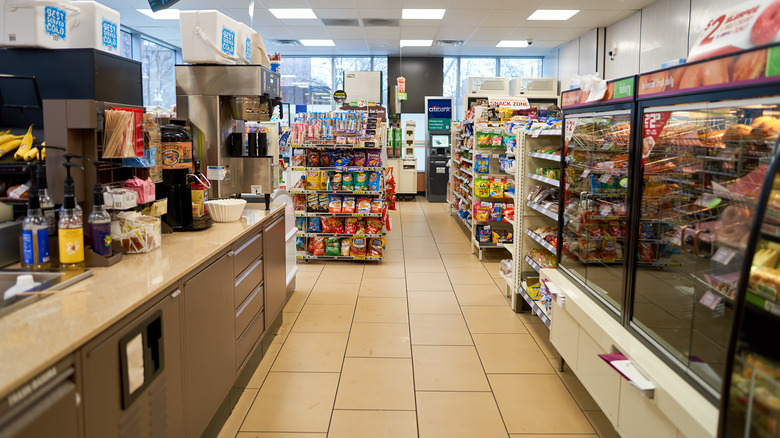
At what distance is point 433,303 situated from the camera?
5.03 m

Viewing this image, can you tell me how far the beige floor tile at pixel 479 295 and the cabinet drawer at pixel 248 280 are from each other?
216 cm

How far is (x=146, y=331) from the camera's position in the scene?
1.86 metres

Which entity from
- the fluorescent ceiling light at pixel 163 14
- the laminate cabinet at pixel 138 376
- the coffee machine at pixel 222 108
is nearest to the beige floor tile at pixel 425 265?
the coffee machine at pixel 222 108

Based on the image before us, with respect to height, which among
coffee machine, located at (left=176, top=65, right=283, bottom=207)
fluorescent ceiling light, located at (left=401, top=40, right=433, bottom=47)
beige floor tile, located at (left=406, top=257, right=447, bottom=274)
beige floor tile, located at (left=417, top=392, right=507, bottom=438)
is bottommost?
beige floor tile, located at (left=417, top=392, right=507, bottom=438)

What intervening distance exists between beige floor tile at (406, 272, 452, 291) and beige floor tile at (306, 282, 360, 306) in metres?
0.59

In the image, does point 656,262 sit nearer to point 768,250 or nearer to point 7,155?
point 768,250

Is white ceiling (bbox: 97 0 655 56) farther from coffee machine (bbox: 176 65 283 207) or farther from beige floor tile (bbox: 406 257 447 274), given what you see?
coffee machine (bbox: 176 65 283 207)

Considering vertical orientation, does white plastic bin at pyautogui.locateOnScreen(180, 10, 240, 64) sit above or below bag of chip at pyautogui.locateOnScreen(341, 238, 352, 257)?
above

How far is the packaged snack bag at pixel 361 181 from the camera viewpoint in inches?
250

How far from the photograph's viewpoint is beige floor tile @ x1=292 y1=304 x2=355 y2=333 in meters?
4.30

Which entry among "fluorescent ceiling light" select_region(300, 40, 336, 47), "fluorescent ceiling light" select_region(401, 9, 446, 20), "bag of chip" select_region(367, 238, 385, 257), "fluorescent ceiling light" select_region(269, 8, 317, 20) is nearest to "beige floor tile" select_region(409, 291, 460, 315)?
"bag of chip" select_region(367, 238, 385, 257)

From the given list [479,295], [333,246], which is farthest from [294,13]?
[479,295]

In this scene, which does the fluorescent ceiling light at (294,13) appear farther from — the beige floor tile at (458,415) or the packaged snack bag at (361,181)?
the beige floor tile at (458,415)

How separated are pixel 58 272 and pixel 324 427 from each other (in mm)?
1471
